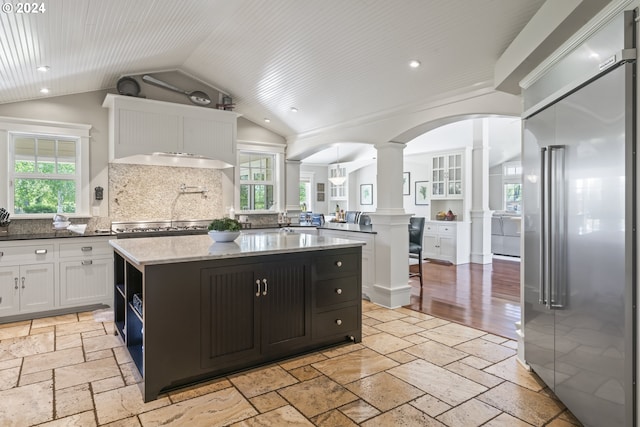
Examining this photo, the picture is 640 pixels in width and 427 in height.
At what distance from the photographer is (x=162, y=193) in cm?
536

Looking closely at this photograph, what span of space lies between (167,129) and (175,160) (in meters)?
0.49

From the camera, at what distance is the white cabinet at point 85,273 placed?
13.9ft

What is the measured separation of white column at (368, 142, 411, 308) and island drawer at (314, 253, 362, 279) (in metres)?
1.33

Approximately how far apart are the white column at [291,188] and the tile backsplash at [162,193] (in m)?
1.18

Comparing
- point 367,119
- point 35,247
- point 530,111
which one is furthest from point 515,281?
point 35,247

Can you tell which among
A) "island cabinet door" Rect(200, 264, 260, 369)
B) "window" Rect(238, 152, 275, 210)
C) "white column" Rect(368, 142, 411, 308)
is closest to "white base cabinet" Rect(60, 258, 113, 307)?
"window" Rect(238, 152, 275, 210)

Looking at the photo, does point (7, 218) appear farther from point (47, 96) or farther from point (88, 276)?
point (47, 96)

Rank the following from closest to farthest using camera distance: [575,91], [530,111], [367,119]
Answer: [575,91] < [530,111] < [367,119]

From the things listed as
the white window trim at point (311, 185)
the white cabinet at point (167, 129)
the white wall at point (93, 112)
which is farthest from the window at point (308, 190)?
the white wall at point (93, 112)

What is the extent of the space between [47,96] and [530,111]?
512 centimetres

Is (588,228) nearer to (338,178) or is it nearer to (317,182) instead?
(338,178)

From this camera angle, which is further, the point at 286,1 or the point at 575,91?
the point at 286,1

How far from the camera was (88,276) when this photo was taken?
4.36 m

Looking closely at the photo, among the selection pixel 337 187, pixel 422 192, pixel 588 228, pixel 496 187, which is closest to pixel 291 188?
pixel 422 192
